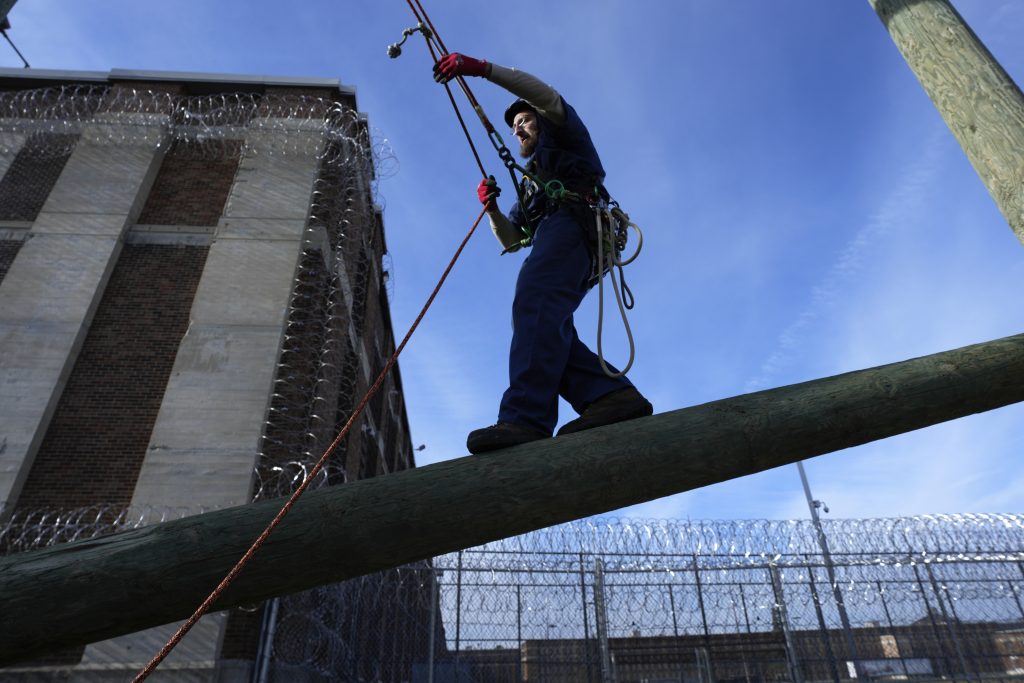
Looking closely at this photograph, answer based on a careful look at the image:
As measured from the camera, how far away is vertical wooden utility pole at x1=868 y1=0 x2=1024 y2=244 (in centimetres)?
231

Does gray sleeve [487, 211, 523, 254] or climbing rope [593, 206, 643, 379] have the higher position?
gray sleeve [487, 211, 523, 254]

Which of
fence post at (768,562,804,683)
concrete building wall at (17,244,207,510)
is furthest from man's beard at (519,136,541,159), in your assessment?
concrete building wall at (17,244,207,510)

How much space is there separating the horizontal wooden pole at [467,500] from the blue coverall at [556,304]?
755 millimetres

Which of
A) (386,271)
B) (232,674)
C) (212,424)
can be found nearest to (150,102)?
(386,271)

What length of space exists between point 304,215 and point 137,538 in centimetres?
1091

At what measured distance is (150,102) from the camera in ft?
43.2

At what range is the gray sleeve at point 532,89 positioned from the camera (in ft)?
8.54

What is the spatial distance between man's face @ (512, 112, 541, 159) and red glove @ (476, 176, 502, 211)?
255 mm

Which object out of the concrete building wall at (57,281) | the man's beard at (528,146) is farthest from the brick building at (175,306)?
the man's beard at (528,146)

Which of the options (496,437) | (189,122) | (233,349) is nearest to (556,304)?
(496,437)

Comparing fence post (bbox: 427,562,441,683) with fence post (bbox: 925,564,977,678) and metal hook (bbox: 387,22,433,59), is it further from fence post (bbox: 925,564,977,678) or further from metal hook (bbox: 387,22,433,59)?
fence post (bbox: 925,564,977,678)

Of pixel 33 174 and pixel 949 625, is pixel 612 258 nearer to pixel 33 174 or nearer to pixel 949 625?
pixel 949 625

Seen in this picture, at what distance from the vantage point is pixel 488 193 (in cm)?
334

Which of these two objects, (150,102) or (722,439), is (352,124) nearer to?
(150,102)
